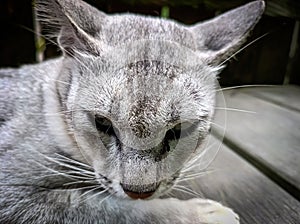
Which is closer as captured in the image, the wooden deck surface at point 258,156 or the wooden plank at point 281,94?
the wooden deck surface at point 258,156

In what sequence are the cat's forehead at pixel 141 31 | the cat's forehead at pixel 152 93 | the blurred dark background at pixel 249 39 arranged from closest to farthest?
the cat's forehead at pixel 152 93 < the cat's forehead at pixel 141 31 < the blurred dark background at pixel 249 39

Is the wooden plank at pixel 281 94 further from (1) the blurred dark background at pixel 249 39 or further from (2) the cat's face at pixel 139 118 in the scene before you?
(2) the cat's face at pixel 139 118

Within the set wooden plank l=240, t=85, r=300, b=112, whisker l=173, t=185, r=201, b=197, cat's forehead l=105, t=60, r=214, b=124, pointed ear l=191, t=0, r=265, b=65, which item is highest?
pointed ear l=191, t=0, r=265, b=65

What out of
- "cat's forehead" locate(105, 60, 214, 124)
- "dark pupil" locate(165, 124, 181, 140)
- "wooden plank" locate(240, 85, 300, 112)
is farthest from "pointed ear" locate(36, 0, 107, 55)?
"wooden plank" locate(240, 85, 300, 112)

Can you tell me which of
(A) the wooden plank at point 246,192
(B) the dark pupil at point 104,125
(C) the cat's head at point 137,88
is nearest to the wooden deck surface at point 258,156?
(A) the wooden plank at point 246,192

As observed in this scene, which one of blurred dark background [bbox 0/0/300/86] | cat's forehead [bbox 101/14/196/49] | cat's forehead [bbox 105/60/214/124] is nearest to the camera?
cat's forehead [bbox 105/60/214/124]

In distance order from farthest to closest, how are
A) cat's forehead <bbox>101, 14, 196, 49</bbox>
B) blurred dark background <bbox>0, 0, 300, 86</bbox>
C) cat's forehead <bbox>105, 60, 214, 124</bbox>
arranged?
blurred dark background <bbox>0, 0, 300, 86</bbox>, cat's forehead <bbox>101, 14, 196, 49</bbox>, cat's forehead <bbox>105, 60, 214, 124</bbox>

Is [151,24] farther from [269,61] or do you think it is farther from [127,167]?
[269,61]

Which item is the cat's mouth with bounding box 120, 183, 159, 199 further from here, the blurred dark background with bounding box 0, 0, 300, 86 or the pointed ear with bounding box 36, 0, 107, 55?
the blurred dark background with bounding box 0, 0, 300, 86
